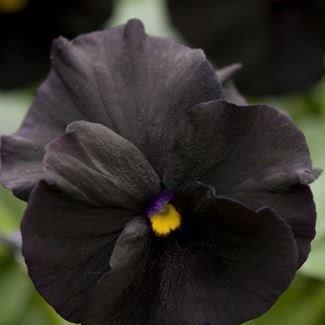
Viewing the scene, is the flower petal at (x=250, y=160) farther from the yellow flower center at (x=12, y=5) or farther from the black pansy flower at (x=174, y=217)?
the yellow flower center at (x=12, y=5)

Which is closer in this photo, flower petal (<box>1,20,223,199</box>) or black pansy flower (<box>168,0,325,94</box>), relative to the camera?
flower petal (<box>1,20,223,199</box>)

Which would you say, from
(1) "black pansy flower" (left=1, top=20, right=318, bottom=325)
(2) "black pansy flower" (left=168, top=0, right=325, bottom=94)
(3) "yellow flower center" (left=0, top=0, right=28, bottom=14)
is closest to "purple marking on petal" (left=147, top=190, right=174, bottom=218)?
(1) "black pansy flower" (left=1, top=20, right=318, bottom=325)

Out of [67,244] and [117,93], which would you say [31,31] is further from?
[67,244]

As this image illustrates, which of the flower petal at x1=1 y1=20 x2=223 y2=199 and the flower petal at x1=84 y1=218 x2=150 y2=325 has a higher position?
the flower petal at x1=1 y1=20 x2=223 y2=199

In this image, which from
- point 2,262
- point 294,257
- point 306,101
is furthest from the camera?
point 306,101

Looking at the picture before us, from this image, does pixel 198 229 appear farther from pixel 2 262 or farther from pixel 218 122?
pixel 2 262

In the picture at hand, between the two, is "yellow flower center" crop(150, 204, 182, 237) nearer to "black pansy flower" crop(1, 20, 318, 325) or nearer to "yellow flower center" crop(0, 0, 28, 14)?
"black pansy flower" crop(1, 20, 318, 325)

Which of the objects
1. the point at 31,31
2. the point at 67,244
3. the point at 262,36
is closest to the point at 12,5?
the point at 31,31

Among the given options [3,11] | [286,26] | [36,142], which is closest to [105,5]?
[3,11]
